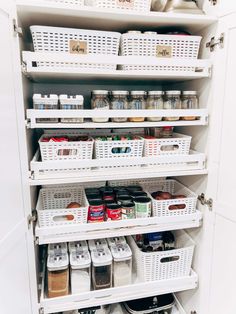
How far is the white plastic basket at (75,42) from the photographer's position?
1021 mm

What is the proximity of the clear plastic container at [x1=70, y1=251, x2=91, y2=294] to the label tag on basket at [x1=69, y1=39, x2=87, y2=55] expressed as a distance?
944mm

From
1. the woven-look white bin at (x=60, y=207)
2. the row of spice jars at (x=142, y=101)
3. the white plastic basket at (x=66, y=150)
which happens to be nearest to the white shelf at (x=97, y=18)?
the row of spice jars at (x=142, y=101)

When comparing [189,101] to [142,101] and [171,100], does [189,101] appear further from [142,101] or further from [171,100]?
[142,101]

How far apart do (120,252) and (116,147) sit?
0.54m

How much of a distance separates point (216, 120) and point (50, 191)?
0.93m

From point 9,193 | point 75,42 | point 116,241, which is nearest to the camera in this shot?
point 9,193

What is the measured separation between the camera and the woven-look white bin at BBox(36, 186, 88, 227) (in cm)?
114

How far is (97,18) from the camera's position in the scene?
1.08m

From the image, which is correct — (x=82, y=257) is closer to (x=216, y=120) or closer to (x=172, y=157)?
(x=172, y=157)

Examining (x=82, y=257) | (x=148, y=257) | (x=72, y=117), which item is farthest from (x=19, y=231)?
(x=148, y=257)

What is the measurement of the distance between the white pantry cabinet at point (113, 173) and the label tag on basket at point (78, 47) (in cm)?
9

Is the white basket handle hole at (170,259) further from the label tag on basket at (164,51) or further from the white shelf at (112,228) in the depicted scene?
the label tag on basket at (164,51)

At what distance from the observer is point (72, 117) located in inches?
42.1

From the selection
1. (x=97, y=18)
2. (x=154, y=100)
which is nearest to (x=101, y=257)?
(x=154, y=100)
